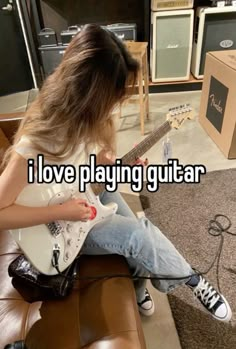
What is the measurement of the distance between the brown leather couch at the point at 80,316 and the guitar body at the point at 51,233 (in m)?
0.08

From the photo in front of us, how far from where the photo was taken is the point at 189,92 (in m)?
2.61

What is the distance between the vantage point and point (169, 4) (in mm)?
2240

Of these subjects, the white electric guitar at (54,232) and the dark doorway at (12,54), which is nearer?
the white electric guitar at (54,232)

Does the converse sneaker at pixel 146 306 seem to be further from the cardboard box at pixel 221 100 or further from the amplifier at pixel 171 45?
the amplifier at pixel 171 45

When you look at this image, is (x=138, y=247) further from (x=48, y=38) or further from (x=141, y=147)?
(x=48, y=38)

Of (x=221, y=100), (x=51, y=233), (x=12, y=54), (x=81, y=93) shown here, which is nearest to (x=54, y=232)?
(x=51, y=233)

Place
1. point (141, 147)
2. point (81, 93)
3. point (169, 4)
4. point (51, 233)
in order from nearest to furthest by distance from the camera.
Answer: point (81, 93) < point (51, 233) < point (141, 147) < point (169, 4)

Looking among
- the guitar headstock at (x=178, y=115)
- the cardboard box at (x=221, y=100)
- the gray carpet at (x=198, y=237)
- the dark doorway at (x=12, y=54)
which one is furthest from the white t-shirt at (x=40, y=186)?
the dark doorway at (x=12, y=54)

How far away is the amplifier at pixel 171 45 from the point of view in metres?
2.28

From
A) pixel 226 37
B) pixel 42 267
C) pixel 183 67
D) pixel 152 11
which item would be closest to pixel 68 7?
pixel 152 11

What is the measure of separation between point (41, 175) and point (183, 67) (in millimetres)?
2137

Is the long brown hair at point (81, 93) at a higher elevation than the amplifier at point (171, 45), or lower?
higher

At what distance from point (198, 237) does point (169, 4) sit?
1895 millimetres

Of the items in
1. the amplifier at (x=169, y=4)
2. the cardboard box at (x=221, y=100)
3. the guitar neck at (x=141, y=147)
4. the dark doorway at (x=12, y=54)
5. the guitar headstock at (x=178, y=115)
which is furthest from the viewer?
the dark doorway at (x=12, y=54)
